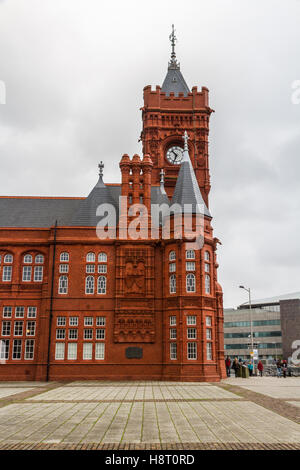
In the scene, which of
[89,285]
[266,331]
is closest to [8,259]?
[89,285]

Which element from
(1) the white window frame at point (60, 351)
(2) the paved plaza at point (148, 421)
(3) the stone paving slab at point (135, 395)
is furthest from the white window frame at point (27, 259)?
(2) the paved plaza at point (148, 421)

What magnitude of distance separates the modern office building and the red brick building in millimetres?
59478

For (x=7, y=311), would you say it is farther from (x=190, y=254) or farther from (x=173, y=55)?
(x=173, y=55)

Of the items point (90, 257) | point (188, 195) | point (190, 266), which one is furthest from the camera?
point (188, 195)

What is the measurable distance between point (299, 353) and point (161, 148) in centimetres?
5557

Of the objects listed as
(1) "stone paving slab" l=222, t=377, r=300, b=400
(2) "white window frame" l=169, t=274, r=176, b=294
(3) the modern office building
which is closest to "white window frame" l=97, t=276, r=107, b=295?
(2) "white window frame" l=169, t=274, r=176, b=294

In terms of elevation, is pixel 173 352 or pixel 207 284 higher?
pixel 207 284

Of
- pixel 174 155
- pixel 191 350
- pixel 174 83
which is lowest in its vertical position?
pixel 191 350

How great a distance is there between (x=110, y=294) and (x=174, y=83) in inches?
1385

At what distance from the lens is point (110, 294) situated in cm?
3959

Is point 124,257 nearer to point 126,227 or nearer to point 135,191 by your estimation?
point 126,227

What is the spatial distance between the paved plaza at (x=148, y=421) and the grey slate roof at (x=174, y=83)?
45.3 metres
